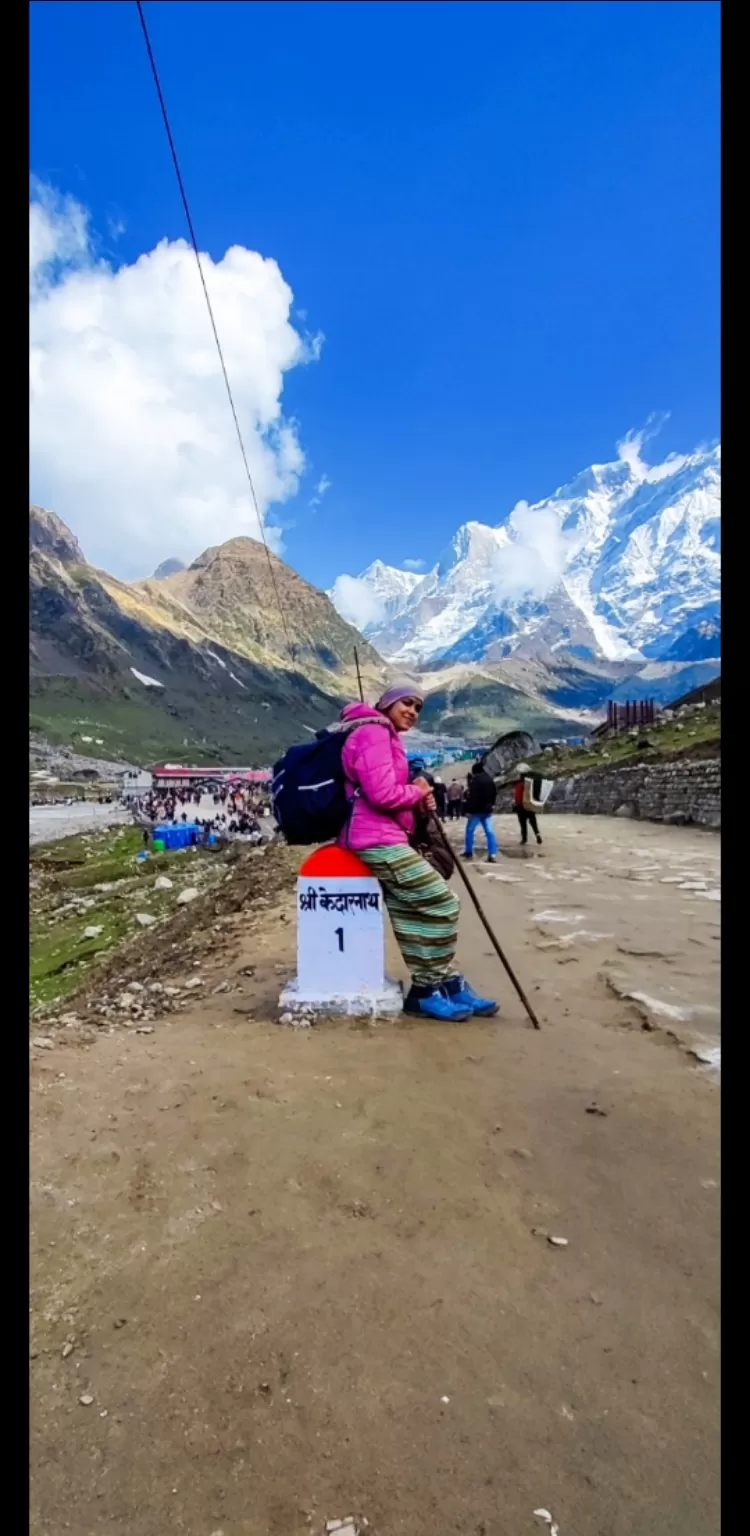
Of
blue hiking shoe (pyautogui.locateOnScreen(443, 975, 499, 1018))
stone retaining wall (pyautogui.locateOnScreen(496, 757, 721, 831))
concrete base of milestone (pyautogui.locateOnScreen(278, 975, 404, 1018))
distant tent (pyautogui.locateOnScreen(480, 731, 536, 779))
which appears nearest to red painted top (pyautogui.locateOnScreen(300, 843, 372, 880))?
concrete base of milestone (pyautogui.locateOnScreen(278, 975, 404, 1018))

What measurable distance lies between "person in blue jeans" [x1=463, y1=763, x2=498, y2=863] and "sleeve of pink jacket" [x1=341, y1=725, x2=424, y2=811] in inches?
276

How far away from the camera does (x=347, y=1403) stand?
1.95 meters

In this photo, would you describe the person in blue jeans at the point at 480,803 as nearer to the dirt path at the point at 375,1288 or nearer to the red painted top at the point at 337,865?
the red painted top at the point at 337,865

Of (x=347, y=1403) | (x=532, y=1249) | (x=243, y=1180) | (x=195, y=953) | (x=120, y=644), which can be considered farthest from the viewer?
(x=120, y=644)

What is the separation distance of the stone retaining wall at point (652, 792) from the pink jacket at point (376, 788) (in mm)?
12034

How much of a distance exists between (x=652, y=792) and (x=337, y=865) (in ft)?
49.1

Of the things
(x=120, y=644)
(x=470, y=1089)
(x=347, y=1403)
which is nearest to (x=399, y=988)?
(x=470, y=1089)

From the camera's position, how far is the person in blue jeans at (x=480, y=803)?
11883 millimetres

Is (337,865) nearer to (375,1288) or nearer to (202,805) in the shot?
(375,1288)

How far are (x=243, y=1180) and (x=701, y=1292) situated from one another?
5.52 feet

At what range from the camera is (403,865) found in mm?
4750

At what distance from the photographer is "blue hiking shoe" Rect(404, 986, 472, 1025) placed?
4.81m

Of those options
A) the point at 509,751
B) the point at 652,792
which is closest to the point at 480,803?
the point at 652,792
